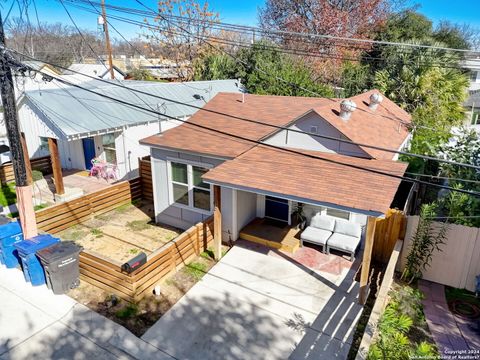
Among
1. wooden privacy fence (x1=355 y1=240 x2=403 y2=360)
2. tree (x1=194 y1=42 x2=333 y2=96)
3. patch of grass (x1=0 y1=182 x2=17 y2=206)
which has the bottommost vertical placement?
patch of grass (x1=0 y1=182 x2=17 y2=206)

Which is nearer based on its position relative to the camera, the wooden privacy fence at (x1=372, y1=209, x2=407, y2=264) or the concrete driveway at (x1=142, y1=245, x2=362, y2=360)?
the concrete driveway at (x1=142, y1=245, x2=362, y2=360)

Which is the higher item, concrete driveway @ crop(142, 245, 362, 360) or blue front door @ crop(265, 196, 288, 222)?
blue front door @ crop(265, 196, 288, 222)

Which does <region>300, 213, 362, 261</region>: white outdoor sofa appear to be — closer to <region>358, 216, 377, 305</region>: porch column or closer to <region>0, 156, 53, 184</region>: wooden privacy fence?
<region>358, 216, 377, 305</region>: porch column

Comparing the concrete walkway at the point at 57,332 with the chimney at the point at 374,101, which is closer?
the concrete walkway at the point at 57,332

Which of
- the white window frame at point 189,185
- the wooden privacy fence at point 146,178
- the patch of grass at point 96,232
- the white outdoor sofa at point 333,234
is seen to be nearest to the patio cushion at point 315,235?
the white outdoor sofa at point 333,234

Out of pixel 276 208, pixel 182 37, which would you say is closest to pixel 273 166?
pixel 276 208

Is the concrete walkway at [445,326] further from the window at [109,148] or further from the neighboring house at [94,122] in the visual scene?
the window at [109,148]

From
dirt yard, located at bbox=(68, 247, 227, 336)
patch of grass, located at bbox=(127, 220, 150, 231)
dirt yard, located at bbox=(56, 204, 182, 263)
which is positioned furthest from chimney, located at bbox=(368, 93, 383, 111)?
patch of grass, located at bbox=(127, 220, 150, 231)

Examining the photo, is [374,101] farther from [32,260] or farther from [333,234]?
[32,260]
